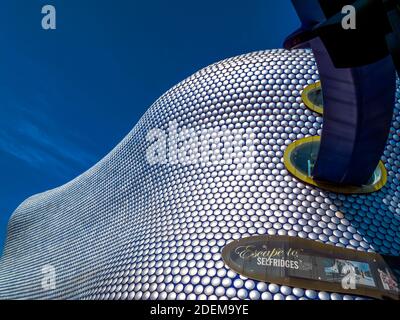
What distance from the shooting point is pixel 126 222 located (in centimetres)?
1340

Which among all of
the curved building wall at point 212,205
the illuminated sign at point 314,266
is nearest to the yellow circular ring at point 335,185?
the curved building wall at point 212,205

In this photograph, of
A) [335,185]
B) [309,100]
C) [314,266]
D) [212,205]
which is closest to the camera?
[314,266]

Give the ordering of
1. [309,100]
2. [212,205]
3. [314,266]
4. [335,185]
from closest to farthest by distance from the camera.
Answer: [314,266], [335,185], [212,205], [309,100]

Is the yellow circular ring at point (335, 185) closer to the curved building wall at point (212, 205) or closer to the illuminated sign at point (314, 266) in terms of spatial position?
the curved building wall at point (212, 205)

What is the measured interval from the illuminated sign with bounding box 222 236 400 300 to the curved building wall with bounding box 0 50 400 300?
0.20m

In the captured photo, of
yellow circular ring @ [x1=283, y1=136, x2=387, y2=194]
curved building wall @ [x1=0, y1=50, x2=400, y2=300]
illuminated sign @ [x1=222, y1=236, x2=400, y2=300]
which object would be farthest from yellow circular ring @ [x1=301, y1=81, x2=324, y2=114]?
illuminated sign @ [x1=222, y1=236, x2=400, y2=300]

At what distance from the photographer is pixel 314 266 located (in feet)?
26.2

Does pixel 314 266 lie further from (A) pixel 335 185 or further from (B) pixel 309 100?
(B) pixel 309 100

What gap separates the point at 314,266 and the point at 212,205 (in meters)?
3.32

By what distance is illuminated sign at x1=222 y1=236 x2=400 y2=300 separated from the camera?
7.67 meters

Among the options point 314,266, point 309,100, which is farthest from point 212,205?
point 309,100

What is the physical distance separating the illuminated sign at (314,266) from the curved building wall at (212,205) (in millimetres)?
204

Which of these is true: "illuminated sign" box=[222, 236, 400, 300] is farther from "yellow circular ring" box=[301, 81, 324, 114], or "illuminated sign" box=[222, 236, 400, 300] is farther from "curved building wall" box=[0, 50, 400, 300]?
"yellow circular ring" box=[301, 81, 324, 114]
